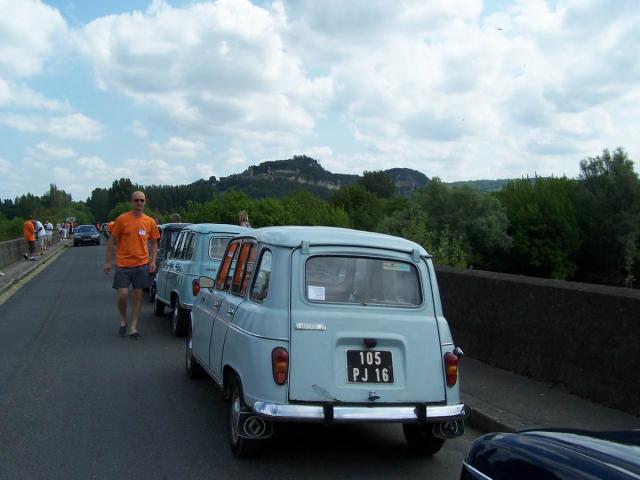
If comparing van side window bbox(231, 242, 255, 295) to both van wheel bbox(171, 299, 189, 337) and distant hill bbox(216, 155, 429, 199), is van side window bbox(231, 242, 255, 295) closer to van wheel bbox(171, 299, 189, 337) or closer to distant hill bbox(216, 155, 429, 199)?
van wheel bbox(171, 299, 189, 337)

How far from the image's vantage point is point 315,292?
5.02 metres

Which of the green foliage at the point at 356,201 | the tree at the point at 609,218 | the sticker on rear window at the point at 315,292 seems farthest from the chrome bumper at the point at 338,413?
the green foliage at the point at 356,201

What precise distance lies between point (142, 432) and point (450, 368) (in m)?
2.73

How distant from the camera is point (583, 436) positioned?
2.97 meters

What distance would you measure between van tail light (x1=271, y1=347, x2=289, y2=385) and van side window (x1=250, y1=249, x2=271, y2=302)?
1.92 ft

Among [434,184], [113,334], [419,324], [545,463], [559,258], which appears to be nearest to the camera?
[545,463]

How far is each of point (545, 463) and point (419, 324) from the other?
238 centimetres

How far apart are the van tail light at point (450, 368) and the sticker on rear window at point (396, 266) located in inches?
30.2

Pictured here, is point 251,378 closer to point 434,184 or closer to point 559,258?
point 434,184

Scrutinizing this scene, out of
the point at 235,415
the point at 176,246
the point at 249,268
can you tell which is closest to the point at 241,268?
the point at 249,268

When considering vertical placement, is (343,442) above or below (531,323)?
below

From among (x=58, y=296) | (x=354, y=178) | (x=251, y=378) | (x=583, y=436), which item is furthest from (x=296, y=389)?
(x=354, y=178)

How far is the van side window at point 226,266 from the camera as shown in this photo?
6.49 meters

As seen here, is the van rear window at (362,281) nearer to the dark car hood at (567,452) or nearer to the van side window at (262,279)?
the van side window at (262,279)
